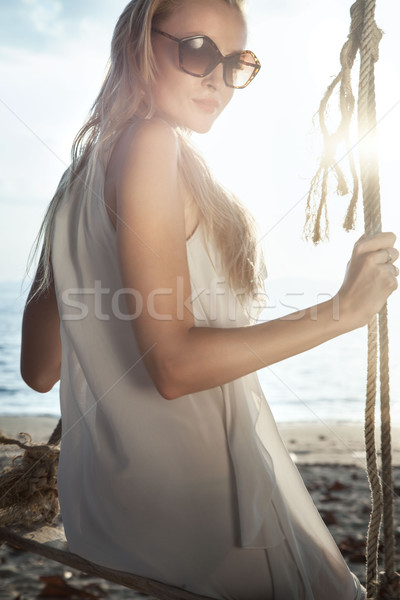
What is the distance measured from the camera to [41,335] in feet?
5.34

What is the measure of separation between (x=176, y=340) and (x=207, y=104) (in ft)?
2.24

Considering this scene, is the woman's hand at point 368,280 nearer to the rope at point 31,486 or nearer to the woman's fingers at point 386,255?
the woman's fingers at point 386,255

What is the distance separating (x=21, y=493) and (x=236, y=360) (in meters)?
1.18

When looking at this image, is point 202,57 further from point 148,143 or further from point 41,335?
point 41,335

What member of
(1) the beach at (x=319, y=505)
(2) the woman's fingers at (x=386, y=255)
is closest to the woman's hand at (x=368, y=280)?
(2) the woman's fingers at (x=386, y=255)

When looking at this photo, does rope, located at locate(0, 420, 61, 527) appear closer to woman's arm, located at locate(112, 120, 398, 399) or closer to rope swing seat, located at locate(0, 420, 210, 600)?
rope swing seat, located at locate(0, 420, 210, 600)

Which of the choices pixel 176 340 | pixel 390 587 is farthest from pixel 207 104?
pixel 390 587

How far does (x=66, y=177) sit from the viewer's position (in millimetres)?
1493

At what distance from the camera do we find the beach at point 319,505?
360 cm

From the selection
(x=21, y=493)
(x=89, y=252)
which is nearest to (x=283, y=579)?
(x=89, y=252)

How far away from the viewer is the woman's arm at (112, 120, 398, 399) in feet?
3.41

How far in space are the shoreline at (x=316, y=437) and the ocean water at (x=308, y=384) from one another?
0.58 m

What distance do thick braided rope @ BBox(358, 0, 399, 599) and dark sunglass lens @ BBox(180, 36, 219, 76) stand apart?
0.36m

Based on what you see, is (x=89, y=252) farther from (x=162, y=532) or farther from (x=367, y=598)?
(x=367, y=598)
